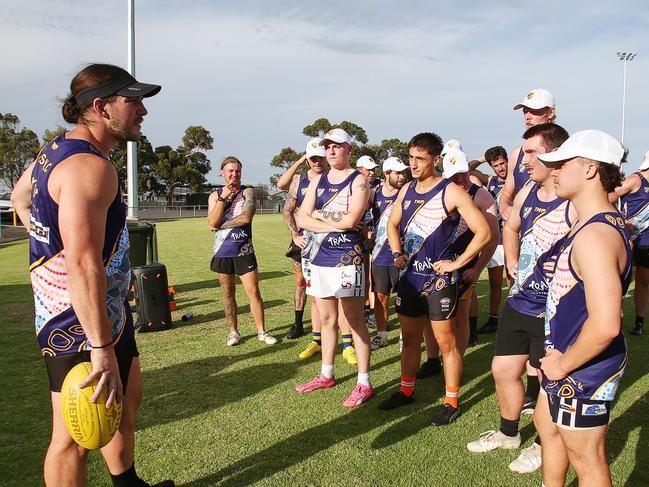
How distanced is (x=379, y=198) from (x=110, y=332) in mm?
4896

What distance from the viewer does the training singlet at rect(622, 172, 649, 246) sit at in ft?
21.2

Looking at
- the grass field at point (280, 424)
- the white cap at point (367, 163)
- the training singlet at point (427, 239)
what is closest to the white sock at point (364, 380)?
the grass field at point (280, 424)

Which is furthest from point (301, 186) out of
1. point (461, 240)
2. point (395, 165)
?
point (461, 240)

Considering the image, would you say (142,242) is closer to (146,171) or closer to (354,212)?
(354,212)

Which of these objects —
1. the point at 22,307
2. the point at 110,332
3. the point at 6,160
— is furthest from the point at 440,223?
the point at 6,160

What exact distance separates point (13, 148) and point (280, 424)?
5087 cm

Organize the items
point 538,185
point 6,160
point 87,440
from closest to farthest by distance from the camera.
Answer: point 87,440 < point 538,185 < point 6,160

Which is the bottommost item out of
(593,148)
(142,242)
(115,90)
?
(142,242)

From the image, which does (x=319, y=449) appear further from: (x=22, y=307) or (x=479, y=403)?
(x=22, y=307)

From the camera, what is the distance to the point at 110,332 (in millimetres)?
2230

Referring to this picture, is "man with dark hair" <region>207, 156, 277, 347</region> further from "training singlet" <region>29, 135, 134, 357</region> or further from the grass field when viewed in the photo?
"training singlet" <region>29, 135, 134, 357</region>

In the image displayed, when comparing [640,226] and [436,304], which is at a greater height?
[640,226]

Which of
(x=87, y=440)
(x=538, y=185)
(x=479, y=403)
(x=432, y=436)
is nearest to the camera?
(x=87, y=440)

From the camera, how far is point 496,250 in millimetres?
7047
